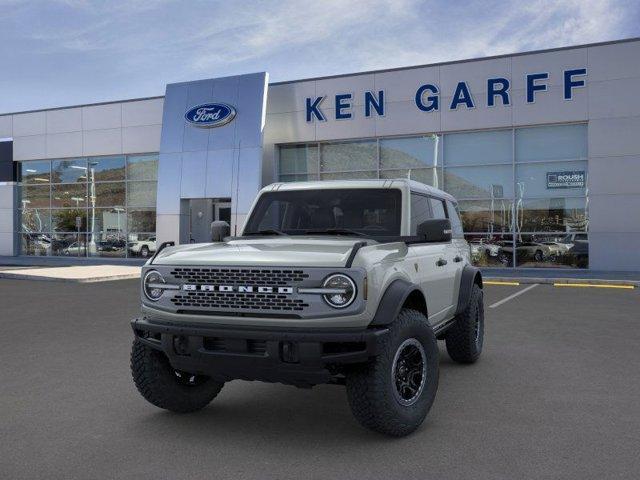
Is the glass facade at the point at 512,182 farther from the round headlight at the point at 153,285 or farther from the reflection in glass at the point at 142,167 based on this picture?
the round headlight at the point at 153,285

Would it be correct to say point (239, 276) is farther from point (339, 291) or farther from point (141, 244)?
point (141, 244)

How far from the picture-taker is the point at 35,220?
99.1 ft

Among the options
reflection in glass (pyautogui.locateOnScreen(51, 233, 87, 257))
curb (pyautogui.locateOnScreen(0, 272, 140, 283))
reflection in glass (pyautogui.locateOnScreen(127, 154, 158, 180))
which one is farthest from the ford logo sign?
reflection in glass (pyautogui.locateOnScreen(51, 233, 87, 257))

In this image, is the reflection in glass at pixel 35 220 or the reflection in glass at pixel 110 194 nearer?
the reflection in glass at pixel 110 194

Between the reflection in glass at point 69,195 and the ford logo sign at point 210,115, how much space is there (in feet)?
25.1

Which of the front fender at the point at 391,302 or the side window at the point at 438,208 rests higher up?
the side window at the point at 438,208

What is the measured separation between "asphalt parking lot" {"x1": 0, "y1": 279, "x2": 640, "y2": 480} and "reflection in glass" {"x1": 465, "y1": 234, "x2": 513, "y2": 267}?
43.8ft

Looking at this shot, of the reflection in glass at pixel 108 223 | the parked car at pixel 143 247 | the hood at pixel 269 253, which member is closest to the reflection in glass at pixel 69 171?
the reflection in glass at pixel 108 223

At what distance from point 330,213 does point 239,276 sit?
4.83 ft

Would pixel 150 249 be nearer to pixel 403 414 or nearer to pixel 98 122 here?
pixel 98 122

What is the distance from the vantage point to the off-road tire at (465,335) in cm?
639

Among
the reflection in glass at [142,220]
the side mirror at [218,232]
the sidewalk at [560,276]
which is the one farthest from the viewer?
the reflection in glass at [142,220]

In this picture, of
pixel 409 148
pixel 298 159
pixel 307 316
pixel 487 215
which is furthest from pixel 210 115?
pixel 307 316

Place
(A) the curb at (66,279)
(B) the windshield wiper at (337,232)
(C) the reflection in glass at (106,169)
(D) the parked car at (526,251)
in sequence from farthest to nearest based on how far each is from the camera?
1. (C) the reflection in glass at (106,169)
2. (D) the parked car at (526,251)
3. (A) the curb at (66,279)
4. (B) the windshield wiper at (337,232)
